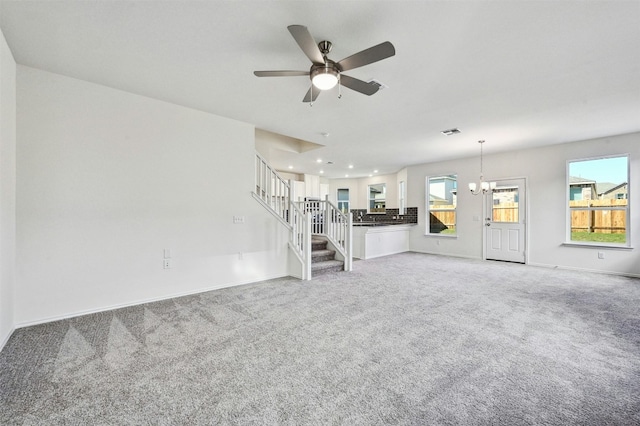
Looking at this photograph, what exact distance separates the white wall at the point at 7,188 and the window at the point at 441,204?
8427mm

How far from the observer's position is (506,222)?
6.62 m

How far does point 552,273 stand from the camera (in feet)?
17.6

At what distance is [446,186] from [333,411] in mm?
7589

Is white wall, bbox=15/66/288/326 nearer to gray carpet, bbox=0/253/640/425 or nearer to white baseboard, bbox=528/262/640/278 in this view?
gray carpet, bbox=0/253/640/425

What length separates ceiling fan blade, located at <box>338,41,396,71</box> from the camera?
2006 millimetres

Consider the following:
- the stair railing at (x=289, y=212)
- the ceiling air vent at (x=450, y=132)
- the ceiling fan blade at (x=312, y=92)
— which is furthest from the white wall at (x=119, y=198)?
the ceiling air vent at (x=450, y=132)

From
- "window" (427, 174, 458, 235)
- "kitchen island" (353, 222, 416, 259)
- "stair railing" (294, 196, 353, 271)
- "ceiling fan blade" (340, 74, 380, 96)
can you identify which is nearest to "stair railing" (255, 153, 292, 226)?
"stair railing" (294, 196, 353, 271)

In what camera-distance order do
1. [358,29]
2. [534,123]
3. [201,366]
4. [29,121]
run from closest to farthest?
[201,366]
[358,29]
[29,121]
[534,123]

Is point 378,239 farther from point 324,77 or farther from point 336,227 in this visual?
Answer: point 324,77

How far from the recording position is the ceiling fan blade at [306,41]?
1.88m

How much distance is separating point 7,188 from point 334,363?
11.3 ft

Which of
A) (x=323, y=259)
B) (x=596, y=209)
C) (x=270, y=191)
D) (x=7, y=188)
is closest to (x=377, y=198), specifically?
(x=323, y=259)

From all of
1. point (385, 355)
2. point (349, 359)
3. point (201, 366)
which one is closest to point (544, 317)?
point (385, 355)

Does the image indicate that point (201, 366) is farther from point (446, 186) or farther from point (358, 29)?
point (446, 186)
